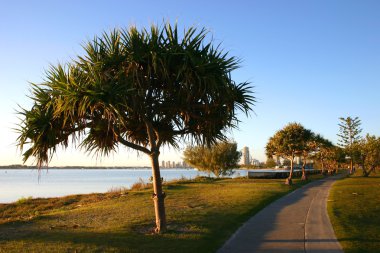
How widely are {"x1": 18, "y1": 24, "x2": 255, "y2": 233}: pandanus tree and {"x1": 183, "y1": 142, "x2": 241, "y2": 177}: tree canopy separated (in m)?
40.7

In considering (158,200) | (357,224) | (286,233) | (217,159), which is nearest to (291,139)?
(217,159)

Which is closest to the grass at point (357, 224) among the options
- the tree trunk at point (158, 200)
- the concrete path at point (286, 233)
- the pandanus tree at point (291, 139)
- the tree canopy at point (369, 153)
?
the concrete path at point (286, 233)

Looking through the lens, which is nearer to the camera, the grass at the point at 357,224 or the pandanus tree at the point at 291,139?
the grass at the point at 357,224

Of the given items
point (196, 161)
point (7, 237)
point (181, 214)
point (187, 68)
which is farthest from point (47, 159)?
point (196, 161)

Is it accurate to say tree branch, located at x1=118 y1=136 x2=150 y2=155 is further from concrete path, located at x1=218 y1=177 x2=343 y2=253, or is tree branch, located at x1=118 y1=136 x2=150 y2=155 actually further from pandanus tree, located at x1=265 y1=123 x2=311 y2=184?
pandanus tree, located at x1=265 y1=123 x2=311 y2=184

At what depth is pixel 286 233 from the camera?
35.9 feet

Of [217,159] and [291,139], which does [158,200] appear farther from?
[217,159]

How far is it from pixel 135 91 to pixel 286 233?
18.3 feet

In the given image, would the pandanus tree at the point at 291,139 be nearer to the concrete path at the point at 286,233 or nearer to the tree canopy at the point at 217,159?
the tree canopy at the point at 217,159

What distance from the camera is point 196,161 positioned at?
177 feet

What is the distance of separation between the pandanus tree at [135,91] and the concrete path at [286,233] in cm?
256

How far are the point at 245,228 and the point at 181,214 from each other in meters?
3.63

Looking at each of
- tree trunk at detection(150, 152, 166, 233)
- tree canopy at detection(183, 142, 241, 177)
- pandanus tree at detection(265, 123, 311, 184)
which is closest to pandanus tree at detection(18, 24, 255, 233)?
tree trunk at detection(150, 152, 166, 233)

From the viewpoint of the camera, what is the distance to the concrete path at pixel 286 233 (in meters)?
9.15
